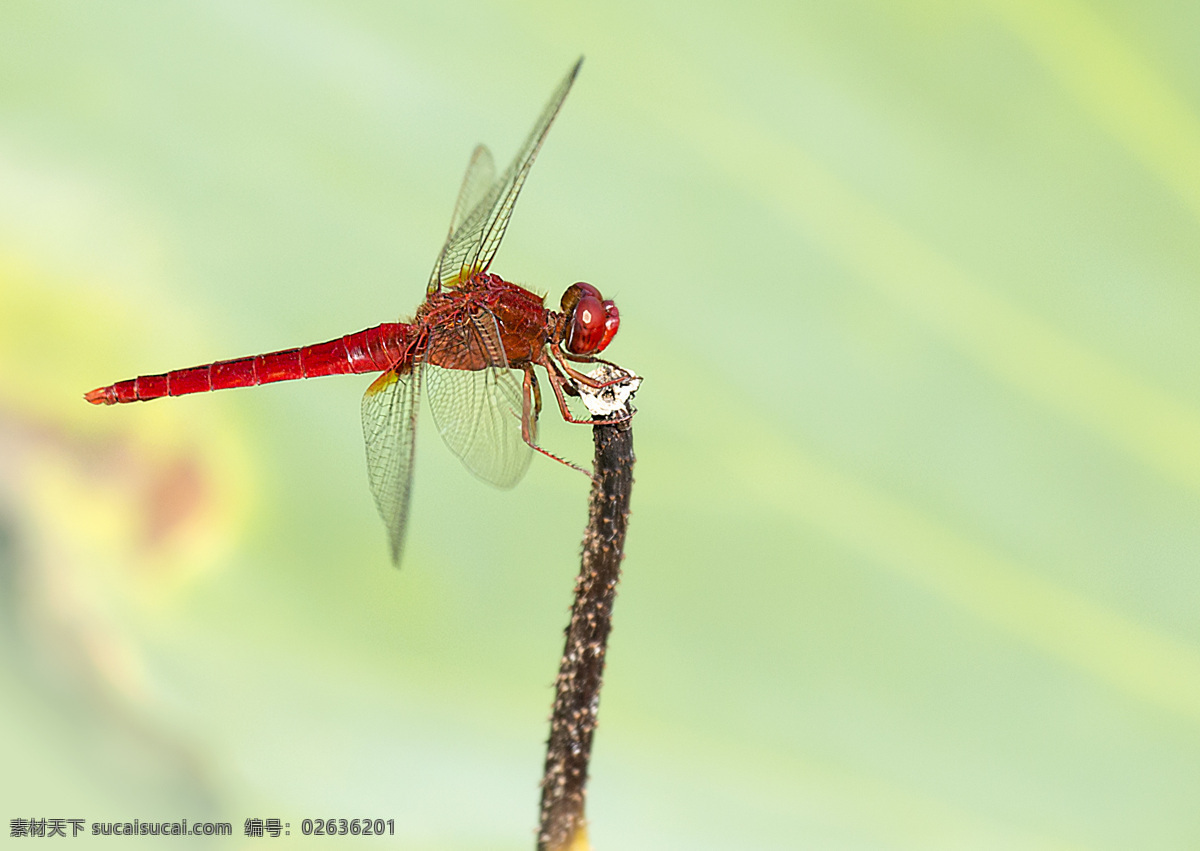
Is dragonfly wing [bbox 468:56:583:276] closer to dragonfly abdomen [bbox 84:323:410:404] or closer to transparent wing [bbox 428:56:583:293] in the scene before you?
transparent wing [bbox 428:56:583:293]

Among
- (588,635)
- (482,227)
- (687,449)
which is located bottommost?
(588,635)

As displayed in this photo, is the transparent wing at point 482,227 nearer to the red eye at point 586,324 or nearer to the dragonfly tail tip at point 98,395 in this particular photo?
the red eye at point 586,324

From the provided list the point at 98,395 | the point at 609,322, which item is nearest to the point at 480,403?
the point at 609,322

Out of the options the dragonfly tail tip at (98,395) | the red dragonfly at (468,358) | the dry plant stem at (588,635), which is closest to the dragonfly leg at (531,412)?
the red dragonfly at (468,358)

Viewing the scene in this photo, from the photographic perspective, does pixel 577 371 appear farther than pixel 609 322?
No

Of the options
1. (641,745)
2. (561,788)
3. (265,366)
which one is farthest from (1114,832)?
(265,366)

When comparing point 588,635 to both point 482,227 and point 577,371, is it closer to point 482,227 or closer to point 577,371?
point 577,371

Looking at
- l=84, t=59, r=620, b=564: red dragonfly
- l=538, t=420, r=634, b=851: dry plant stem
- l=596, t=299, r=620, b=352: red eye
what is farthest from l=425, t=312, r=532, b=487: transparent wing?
l=538, t=420, r=634, b=851: dry plant stem
